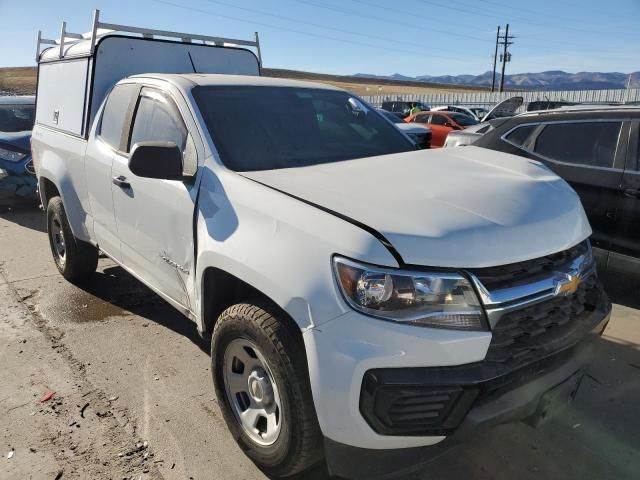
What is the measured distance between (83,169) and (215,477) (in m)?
→ 2.71

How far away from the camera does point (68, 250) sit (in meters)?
4.84

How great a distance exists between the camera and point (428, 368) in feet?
6.26

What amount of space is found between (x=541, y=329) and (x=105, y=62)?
3.97 m

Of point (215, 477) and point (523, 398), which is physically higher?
point (523, 398)

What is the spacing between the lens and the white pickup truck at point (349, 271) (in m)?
1.93

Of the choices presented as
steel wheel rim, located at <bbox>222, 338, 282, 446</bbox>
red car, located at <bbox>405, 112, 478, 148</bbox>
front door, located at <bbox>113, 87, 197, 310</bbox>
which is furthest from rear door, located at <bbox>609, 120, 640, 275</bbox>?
red car, located at <bbox>405, 112, 478, 148</bbox>

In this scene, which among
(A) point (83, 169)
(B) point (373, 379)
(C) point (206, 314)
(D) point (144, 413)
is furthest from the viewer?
(A) point (83, 169)

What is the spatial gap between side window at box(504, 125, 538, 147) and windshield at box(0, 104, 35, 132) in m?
7.91

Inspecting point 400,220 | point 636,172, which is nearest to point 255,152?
point 400,220

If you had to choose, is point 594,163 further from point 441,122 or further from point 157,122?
point 441,122

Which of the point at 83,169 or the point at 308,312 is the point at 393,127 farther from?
the point at 83,169

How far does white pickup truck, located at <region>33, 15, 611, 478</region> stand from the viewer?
193 centimetres

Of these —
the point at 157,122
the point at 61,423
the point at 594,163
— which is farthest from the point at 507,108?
the point at 61,423

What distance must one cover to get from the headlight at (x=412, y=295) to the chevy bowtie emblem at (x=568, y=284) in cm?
46
